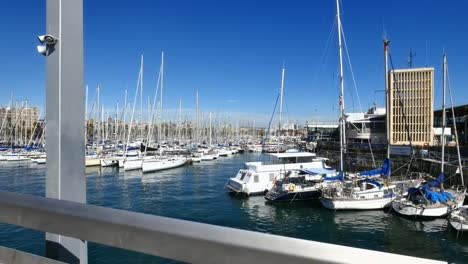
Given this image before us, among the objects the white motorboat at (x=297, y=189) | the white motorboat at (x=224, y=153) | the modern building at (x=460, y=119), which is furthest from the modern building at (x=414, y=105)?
the white motorboat at (x=297, y=189)

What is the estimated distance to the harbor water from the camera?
13547mm

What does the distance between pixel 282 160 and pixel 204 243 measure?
3013 cm

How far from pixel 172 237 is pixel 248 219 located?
743 inches

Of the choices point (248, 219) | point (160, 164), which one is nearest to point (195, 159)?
point (160, 164)

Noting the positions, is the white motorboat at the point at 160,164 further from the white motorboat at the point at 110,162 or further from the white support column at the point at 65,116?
the white support column at the point at 65,116

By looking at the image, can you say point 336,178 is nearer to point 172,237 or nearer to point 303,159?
point 303,159

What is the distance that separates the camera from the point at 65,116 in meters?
1.82

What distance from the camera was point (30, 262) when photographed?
56.1 inches

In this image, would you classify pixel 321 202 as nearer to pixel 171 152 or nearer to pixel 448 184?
pixel 448 184

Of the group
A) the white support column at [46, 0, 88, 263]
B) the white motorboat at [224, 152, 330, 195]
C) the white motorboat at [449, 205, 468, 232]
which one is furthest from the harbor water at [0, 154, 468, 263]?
the white support column at [46, 0, 88, 263]

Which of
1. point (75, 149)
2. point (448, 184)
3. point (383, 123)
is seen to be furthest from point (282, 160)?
point (383, 123)

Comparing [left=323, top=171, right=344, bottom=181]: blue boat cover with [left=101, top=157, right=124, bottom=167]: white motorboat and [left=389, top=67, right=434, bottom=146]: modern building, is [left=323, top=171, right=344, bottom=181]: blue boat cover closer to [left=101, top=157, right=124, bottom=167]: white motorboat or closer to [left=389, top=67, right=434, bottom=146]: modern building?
[left=101, top=157, right=124, bottom=167]: white motorboat

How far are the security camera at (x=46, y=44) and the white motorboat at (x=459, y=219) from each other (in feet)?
60.4

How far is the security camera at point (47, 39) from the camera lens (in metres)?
1.81
